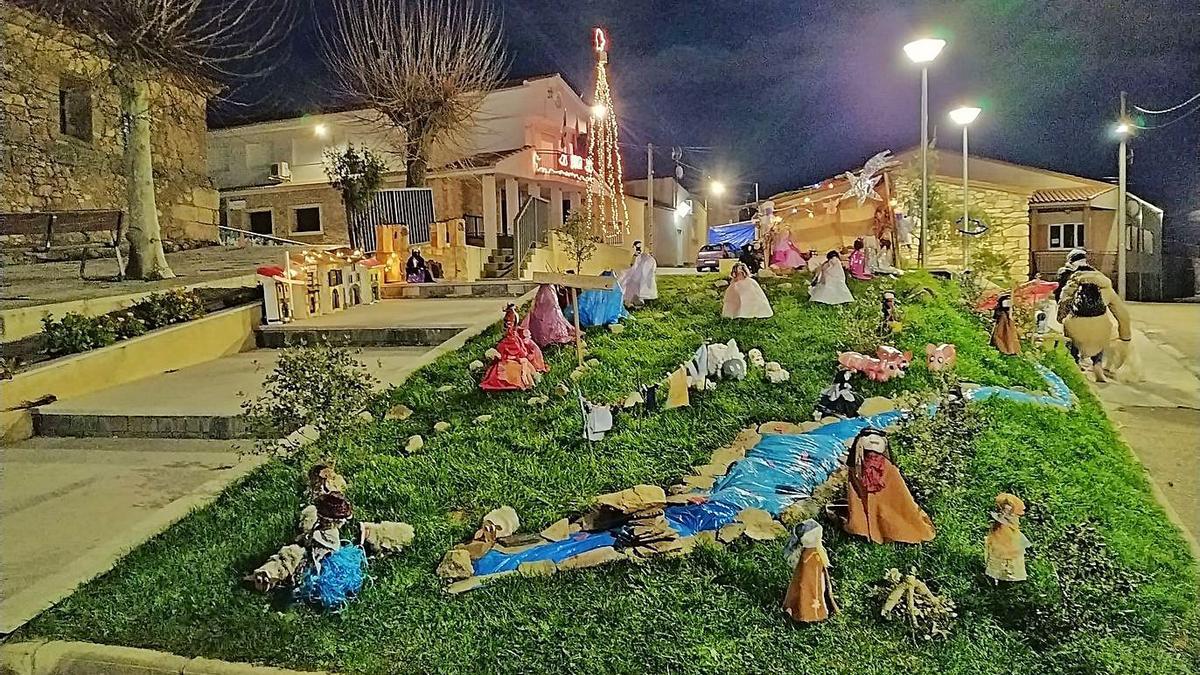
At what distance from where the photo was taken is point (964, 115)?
22.2 ft

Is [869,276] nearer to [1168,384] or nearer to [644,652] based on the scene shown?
[1168,384]

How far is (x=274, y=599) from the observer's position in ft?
10.6

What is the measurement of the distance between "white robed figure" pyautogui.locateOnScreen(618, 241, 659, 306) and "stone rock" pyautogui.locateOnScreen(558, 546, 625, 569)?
4.70m

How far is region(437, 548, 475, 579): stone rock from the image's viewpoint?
3303mm

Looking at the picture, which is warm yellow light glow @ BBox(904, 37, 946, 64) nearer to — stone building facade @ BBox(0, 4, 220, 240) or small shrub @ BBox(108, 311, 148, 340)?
→ small shrub @ BBox(108, 311, 148, 340)

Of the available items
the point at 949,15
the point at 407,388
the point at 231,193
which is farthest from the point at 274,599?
the point at 231,193

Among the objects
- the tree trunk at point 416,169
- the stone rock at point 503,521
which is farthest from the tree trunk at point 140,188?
the stone rock at point 503,521

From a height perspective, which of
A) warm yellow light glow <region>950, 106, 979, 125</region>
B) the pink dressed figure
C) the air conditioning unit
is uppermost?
the air conditioning unit

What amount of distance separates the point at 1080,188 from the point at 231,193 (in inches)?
659

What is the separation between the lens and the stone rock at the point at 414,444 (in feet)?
15.0

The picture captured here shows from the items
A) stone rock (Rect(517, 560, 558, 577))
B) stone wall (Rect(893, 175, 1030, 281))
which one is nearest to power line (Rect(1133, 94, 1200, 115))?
stone wall (Rect(893, 175, 1030, 281))

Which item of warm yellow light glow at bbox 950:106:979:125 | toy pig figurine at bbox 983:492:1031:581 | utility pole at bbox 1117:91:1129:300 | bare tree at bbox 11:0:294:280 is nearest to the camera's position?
toy pig figurine at bbox 983:492:1031:581

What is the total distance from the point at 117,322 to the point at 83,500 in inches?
124

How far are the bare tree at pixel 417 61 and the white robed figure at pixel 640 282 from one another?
22.2 ft
